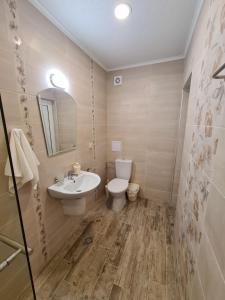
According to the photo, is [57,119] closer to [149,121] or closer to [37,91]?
[37,91]

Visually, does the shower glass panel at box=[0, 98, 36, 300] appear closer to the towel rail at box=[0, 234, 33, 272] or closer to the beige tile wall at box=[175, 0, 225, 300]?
the towel rail at box=[0, 234, 33, 272]

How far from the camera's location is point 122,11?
1234 mm

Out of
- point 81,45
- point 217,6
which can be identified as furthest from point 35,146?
point 217,6

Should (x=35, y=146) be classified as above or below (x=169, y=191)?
above

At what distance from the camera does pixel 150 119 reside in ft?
7.82

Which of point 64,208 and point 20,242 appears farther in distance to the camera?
point 64,208

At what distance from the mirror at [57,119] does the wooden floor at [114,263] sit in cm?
123

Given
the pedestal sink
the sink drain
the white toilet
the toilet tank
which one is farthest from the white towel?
the toilet tank

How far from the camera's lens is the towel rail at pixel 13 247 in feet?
2.81

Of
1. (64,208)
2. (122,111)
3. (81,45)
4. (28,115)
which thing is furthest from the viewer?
(122,111)

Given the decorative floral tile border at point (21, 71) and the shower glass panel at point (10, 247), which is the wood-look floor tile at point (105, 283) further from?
the decorative floral tile border at point (21, 71)

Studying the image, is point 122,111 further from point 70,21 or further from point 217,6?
point 217,6

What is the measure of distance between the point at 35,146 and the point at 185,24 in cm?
200

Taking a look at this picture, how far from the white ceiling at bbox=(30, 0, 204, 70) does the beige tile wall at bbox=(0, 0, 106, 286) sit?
14 cm
